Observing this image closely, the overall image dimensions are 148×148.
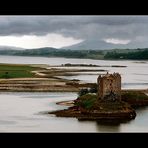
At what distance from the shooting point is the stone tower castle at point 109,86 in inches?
160

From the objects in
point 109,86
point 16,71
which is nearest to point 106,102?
point 109,86

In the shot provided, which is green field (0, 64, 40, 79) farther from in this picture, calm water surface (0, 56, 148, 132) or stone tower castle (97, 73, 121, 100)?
stone tower castle (97, 73, 121, 100)

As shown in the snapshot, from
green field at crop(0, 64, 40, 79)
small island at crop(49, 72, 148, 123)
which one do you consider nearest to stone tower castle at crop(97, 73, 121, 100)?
small island at crop(49, 72, 148, 123)

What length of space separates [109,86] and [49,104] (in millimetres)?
813

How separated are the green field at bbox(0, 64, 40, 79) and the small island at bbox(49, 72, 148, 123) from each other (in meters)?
0.53

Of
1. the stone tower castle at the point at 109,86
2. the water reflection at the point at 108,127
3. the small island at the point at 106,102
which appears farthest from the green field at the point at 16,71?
the water reflection at the point at 108,127

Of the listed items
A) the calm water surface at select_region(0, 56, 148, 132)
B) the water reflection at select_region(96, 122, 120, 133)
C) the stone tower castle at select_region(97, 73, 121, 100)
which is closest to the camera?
the calm water surface at select_region(0, 56, 148, 132)

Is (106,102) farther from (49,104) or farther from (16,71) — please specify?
(16,71)

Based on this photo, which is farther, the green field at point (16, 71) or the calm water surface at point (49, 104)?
the green field at point (16, 71)

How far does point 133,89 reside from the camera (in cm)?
411

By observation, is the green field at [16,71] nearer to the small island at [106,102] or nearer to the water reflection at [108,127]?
the small island at [106,102]

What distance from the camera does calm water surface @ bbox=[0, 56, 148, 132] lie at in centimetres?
375
